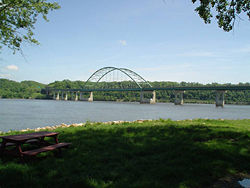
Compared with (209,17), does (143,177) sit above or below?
below

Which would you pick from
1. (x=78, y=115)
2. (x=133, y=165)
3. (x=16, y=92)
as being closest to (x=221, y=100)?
(x=78, y=115)

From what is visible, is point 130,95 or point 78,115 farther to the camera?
point 130,95

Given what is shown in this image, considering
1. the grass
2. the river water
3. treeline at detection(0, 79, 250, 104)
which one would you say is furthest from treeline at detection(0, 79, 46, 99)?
the grass

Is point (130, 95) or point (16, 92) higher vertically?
point (16, 92)

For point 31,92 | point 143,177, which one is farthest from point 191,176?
point 31,92

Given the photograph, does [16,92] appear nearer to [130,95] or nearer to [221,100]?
[130,95]

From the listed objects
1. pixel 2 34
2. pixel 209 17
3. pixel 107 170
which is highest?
pixel 209 17

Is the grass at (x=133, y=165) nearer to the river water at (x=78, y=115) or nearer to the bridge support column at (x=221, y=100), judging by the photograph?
the river water at (x=78, y=115)

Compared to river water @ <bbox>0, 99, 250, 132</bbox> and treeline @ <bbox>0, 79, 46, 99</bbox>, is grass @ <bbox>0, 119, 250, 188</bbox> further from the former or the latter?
treeline @ <bbox>0, 79, 46, 99</bbox>

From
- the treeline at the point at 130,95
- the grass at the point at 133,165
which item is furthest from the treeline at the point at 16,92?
the grass at the point at 133,165

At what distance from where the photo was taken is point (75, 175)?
156 inches

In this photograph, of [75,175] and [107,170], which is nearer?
[75,175]

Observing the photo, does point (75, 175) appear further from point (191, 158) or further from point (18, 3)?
point (18, 3)

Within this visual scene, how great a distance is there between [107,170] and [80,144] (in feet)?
7.14
